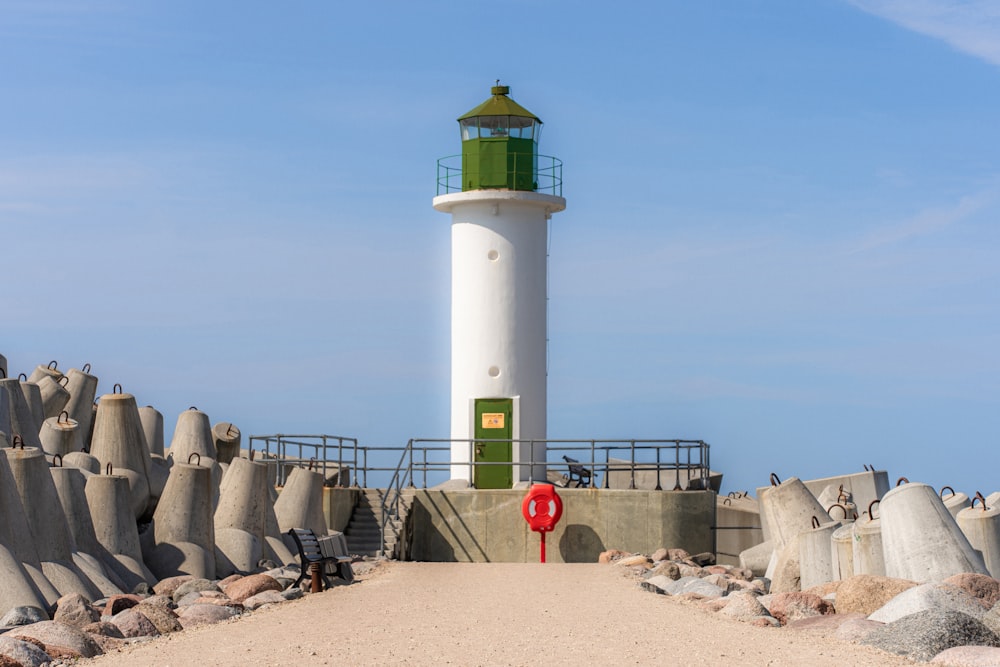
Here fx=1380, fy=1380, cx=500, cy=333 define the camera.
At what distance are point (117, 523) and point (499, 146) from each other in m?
12.8

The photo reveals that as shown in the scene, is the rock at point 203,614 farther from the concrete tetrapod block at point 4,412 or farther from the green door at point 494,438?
the green door at point 494,438

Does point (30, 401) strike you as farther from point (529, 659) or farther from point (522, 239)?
point (529, 659)

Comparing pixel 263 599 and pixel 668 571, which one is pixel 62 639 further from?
pixel 668 571

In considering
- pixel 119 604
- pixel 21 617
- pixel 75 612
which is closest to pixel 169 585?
pixel 119 604

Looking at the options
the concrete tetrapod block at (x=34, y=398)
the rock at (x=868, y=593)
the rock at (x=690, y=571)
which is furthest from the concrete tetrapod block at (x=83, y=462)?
the rock at (x=868, y=593)

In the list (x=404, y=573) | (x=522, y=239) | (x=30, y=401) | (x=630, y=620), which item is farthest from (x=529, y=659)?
(x=522, y=239)

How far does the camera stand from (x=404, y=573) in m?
20.0

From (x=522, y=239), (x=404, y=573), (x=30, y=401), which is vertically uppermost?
(x=522, y=239)

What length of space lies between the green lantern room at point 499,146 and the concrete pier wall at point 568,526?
6.68m

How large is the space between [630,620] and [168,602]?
5178 mm

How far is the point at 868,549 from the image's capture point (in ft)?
53.1

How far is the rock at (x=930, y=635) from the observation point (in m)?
11.5

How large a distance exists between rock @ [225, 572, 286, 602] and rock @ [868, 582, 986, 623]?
727 centimetres

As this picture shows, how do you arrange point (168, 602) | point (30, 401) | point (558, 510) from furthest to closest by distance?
point (558, 510)
point (30, 401)
point (168, 602)
